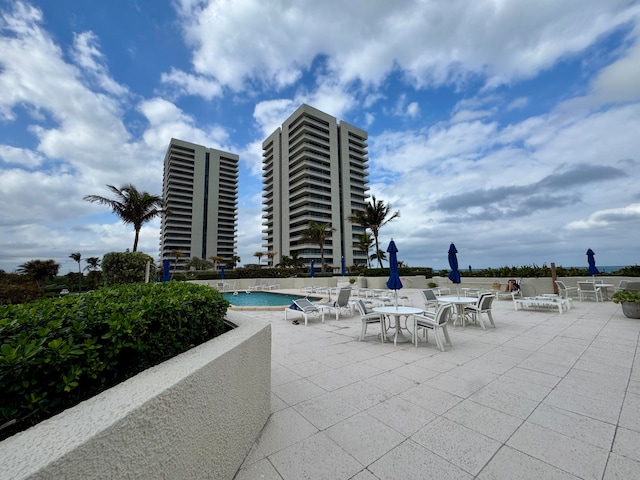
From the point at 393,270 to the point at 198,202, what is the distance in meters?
81.0

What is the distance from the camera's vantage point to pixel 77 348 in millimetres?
1414

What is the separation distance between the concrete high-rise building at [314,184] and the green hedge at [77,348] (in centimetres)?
5373

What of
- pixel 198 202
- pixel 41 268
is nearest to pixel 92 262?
pixel 41 268

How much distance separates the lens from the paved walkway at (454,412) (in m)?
1.93

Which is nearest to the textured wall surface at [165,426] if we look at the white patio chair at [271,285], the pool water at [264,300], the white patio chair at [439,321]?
the white patio chair at [439,321]

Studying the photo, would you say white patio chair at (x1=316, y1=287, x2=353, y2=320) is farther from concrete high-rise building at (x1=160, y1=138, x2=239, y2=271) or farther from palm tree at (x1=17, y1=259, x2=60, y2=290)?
concrete high-rise building at (x1=160, y1=138, x2=239, y2=271)

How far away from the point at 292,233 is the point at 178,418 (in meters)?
60.6

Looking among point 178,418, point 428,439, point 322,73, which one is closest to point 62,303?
point 178,418

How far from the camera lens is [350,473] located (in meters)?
1.86

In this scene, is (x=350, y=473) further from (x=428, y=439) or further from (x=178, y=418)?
(x=178, y=418)

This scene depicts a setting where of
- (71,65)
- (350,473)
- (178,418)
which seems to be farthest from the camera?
(71,65)

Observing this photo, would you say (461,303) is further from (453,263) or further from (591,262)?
(591,262)

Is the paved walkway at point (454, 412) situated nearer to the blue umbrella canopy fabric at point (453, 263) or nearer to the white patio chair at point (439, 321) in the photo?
the white patio chair at point (439, 321)

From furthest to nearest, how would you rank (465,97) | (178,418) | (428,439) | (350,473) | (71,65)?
(465,97) < (71,65) < (428,439) < (350,473) < (178,418)
